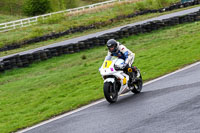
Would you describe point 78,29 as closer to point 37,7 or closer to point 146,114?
point 146,114

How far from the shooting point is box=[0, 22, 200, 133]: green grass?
1116 cm

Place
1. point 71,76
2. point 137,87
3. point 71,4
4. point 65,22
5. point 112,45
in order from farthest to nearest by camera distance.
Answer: point 71,4
point 65,22
point 71,76
point 137,87
point 112,45

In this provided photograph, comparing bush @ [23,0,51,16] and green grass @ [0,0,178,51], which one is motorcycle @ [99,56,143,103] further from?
bush @ [23,0,51,16]

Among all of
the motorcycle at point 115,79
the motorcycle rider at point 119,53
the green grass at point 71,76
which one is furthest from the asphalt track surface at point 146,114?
the green grass at point 71,76

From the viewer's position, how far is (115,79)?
34.0 ft

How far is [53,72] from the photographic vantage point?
61.1 feet

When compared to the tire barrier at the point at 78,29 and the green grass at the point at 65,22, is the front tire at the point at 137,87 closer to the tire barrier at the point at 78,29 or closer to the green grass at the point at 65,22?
the tire barrier at the point at 78,29

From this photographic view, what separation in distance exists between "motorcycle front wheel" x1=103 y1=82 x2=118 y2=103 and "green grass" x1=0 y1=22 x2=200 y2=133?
109cm

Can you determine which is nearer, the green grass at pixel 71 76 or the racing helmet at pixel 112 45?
the racing helmet at pixel 112 45

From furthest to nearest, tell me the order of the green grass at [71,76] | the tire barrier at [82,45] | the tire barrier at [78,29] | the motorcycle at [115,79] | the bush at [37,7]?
the bush at [37,7] < the tire barrier at [78,29] < the tire barrier at [82,45] < the green grass at [71,76] < the motorcycle at [115,79]

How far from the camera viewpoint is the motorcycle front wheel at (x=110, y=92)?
9.89 m

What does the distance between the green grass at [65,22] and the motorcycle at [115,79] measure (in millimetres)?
26436

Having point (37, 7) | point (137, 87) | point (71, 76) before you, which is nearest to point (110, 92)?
point (137, 87)

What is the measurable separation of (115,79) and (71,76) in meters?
6.27
